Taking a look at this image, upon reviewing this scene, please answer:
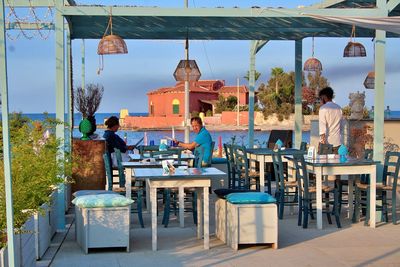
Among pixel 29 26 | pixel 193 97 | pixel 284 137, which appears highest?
pixel 193 97

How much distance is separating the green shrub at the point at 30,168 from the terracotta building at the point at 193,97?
171 ft

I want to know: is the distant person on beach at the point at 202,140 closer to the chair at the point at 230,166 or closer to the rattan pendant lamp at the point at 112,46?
the chair at the point at 230,166

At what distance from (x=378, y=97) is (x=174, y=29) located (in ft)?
11.3

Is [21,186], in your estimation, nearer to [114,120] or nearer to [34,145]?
[34,145]

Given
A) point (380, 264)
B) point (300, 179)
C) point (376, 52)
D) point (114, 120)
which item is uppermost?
point (376, 52)

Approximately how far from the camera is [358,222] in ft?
29.7

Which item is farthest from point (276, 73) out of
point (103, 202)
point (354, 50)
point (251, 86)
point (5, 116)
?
point (5, 116)

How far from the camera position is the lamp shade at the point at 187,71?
11680 mm

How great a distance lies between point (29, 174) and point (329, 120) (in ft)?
16.7

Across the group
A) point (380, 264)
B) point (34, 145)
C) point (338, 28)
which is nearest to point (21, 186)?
point (34, 145)

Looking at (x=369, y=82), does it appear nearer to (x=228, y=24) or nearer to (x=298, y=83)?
(x=298, y=83)

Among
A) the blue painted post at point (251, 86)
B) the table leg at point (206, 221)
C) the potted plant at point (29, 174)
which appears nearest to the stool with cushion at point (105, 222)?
the potted plant at point (29, 174)

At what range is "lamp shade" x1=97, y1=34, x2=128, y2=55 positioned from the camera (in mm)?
8930

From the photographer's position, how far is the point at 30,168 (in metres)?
6.36
